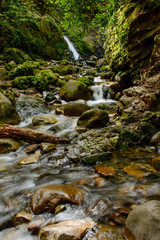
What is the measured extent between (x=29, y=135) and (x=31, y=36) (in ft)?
55.1

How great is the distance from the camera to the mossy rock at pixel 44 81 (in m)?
9.77

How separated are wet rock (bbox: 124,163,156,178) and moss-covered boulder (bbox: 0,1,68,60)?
42.6 ft

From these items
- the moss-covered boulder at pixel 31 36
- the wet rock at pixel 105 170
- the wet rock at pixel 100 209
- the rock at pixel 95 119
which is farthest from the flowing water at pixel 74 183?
the moss-covered boulder at pixel 31 36

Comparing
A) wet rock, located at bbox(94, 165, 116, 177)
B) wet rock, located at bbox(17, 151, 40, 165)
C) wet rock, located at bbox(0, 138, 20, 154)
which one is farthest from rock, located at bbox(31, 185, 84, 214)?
wet rock, located at bbox(0, 138, 20, 154)

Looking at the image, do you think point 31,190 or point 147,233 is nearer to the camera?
point 147,233

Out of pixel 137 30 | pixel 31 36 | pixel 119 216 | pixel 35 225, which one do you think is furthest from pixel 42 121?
pixel 31 36

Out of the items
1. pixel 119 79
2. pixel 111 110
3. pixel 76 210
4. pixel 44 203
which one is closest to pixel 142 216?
pixel 76 210

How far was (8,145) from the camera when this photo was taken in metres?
4.07

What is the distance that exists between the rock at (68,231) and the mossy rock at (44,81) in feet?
29.7

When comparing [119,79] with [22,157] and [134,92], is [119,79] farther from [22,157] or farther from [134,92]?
[22,157]

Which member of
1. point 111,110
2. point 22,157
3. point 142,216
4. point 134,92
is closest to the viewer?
point 142,216

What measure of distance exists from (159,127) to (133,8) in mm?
6545

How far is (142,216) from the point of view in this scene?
55.3 inches

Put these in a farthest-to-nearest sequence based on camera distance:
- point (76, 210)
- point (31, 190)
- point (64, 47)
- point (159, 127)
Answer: point (64, 47), point (159, 127), point (31, 190), point (76, 210)
